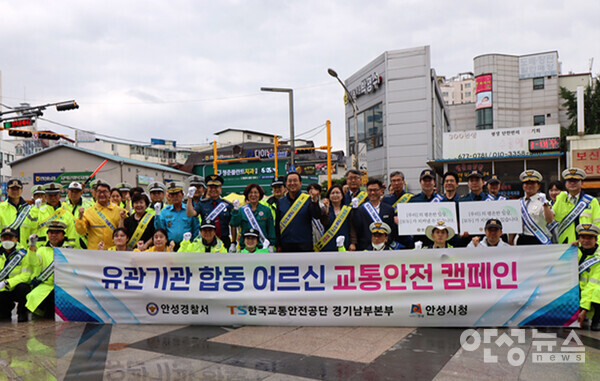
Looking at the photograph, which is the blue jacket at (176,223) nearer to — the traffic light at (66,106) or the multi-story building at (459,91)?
the traffic light at (66,106)

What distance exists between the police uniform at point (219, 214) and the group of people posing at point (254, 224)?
15 millimetres

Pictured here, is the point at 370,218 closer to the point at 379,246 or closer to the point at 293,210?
the point at 379,246

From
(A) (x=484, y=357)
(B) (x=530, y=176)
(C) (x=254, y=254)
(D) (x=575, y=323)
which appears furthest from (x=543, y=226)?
(C) (x=254, y=254)

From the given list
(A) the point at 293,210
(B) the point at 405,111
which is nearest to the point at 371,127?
(B) the point at 405,111

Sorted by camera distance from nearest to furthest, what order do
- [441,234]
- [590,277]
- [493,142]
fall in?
[590,277] < [441,234] < [493,142]

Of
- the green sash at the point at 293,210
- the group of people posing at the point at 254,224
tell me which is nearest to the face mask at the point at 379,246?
the group of people posing at the point at 254,224

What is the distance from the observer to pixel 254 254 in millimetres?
5648

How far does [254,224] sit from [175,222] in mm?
1304

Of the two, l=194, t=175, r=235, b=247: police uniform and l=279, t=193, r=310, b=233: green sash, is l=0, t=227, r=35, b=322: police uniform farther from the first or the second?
l=279, t=193, r=310, b=233: green sash

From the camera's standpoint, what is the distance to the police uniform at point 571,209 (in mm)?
5910

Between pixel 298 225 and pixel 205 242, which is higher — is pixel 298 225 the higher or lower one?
the higher one

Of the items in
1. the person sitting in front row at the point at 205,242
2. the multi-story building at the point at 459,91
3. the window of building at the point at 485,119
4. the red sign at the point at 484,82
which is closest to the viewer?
the person sitting in front row at the point at 205,242

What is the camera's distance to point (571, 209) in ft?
19.9

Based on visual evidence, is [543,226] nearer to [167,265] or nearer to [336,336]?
[336,336]
